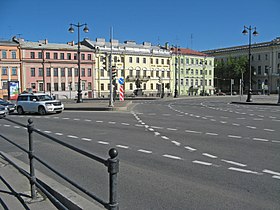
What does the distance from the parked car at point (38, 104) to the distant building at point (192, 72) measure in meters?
72.7

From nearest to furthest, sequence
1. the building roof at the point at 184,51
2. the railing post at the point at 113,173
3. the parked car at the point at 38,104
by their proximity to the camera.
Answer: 1. the railing post at the point at 113,173
2. the parked car at the point at 38,104
3. the building roof at the point at 184,51

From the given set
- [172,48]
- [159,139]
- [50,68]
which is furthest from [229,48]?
[159,139]

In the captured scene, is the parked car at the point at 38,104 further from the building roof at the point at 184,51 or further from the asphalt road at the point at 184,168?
the building roof at the point at 184,51

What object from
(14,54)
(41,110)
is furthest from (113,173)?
(14,54)

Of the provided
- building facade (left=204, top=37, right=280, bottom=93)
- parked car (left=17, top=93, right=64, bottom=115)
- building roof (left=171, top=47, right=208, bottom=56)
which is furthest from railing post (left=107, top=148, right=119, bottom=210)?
building facade (left=204, top=37, right=280, bottom=93)

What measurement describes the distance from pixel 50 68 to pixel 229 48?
71.9m

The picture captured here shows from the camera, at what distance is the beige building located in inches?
3383

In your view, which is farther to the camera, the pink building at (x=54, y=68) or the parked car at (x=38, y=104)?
the pink building at (x=54, y=68)

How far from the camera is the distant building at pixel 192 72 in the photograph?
322 ft

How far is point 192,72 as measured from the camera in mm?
101500

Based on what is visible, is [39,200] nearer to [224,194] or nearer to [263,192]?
[224,194]

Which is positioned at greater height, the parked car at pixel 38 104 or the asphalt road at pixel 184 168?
the parked car at pixel 38 104

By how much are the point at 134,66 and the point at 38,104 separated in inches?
2622

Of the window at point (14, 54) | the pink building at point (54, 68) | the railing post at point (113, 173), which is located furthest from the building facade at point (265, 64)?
the railing post at point (113, 173)
